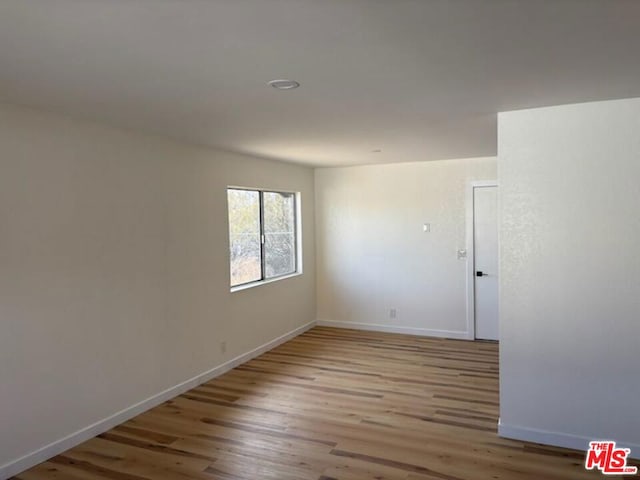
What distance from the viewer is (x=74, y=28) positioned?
168cm

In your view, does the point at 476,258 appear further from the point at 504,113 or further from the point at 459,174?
the point at 504,113

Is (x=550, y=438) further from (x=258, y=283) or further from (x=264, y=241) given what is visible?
(x=264, y=241)

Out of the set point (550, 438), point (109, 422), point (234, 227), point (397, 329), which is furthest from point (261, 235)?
point (550, 438)

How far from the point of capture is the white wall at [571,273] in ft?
9.54

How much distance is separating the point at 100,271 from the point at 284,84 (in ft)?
6.68

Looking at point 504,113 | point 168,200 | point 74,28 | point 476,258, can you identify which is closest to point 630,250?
point 504,113

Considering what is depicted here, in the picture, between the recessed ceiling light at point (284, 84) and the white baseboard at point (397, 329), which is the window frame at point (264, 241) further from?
the recessed ceiling light at point (284, 84)

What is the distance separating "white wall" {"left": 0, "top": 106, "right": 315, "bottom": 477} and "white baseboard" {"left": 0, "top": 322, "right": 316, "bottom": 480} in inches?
1.7

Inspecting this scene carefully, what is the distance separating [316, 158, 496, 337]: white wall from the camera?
586 cm

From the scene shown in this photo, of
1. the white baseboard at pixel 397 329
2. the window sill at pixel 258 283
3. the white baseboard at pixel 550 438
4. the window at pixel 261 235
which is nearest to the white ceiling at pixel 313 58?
the window at pixel 261 235

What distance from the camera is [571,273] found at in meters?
3.04

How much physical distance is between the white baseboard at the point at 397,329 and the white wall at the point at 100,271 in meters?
2.14

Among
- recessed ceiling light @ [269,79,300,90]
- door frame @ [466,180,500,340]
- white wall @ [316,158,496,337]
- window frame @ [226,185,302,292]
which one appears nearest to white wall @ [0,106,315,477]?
window frame @ [226,185,302,292]

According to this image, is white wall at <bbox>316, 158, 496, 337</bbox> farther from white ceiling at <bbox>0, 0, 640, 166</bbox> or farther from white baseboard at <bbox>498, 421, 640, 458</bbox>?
white baseboard at <bbox>498, 421, 640, 458</bbox>
